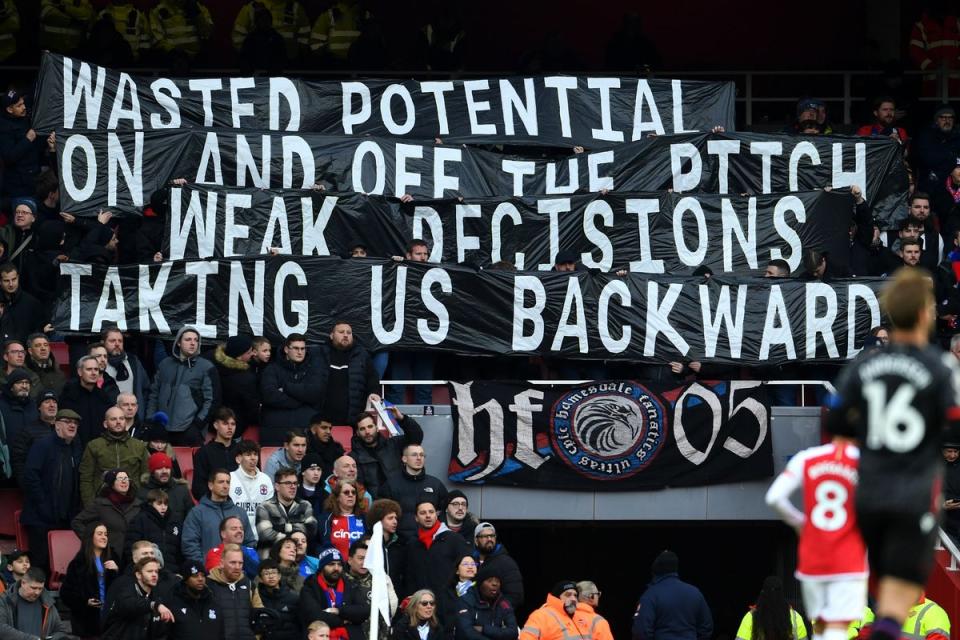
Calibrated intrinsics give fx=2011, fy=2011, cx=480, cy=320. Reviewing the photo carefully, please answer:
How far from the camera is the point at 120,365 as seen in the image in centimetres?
1617

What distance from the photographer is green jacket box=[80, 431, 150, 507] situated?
1499 cm

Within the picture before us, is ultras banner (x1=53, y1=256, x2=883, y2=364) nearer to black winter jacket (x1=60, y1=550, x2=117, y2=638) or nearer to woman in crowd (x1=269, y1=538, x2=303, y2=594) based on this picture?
black winter jacket (x1=60, y1=550, x2=117, y2=638)

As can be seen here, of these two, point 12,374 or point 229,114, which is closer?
point 12,374

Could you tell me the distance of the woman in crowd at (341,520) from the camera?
14.5m

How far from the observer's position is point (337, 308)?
57.4 ft

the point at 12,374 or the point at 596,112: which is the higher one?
the point at 596,112

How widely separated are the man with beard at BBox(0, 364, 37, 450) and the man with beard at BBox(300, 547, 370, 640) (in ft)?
10.8

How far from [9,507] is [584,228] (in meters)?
5.63

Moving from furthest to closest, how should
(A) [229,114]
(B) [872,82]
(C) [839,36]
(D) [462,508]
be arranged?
(C) [839,36] < (B) [872,82] < (A) [229,114] < (D) [462,508]

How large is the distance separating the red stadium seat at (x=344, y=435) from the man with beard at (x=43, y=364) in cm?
225

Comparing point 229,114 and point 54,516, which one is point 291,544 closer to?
point 54,516

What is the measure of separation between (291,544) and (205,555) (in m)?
0.73

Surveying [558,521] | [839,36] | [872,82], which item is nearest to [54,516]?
[558,521]

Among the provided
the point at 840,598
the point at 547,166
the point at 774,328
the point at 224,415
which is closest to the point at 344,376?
the point at 224,415
